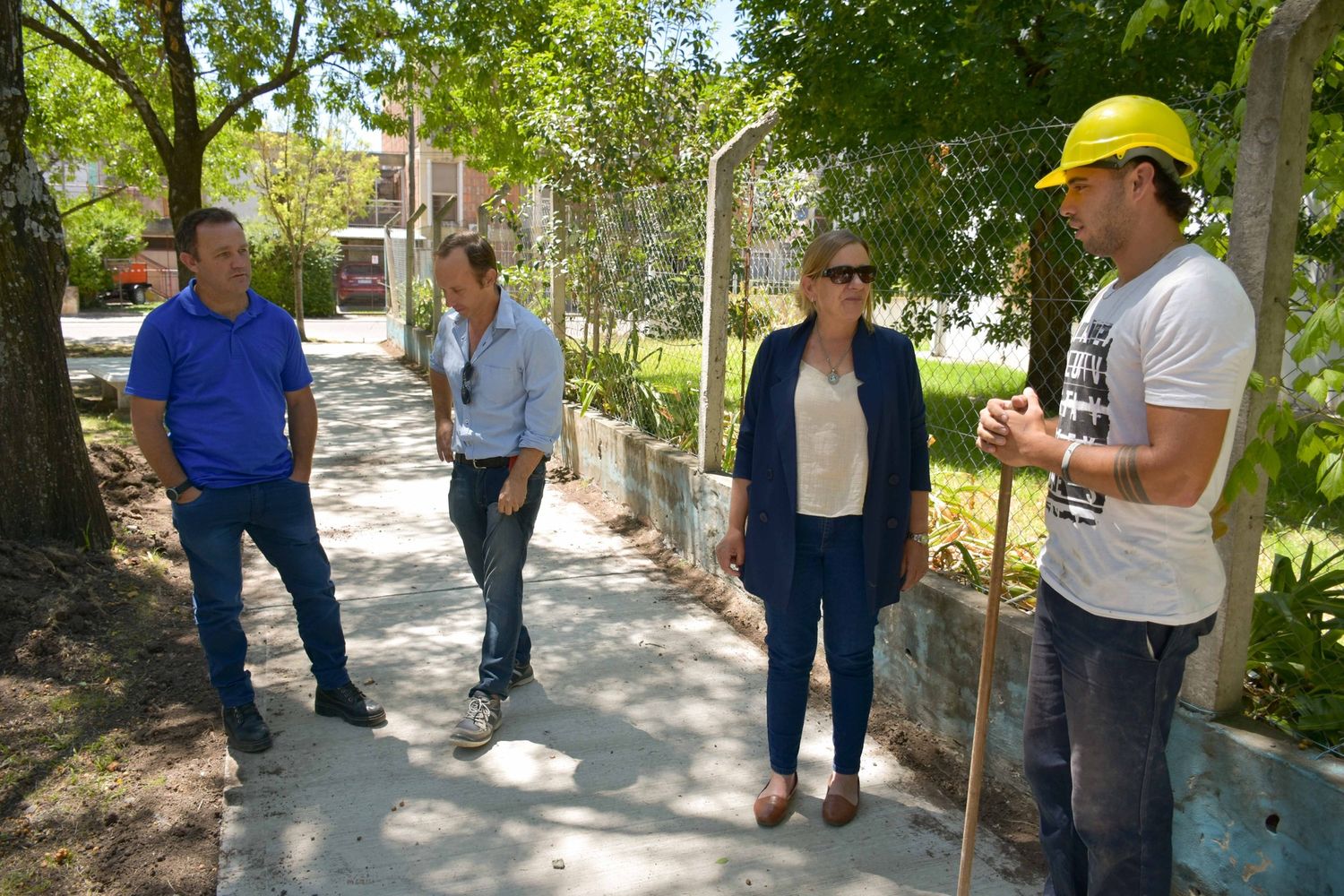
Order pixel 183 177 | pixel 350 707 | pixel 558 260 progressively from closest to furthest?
pixel 350 707 < pixel 558 260 < pixel 183 177

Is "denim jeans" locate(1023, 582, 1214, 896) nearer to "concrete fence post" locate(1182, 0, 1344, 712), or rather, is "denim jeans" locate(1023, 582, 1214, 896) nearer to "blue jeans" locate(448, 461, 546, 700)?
"concrete fence post" locate(1182, 0, 1344, 712)

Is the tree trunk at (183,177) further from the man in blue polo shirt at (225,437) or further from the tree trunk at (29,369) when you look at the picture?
the man in blue polo shirt at (225,437)

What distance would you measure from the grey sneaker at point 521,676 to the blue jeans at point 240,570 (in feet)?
2.28

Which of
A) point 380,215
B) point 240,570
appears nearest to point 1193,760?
point 240,570

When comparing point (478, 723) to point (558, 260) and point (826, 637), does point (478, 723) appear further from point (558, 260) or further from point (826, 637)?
point (558, 260)

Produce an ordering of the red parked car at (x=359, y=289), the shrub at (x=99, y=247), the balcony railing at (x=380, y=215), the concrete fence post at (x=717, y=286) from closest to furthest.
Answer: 1. the concrete fence post at (x=717, y=286)
2. the shrub at (x=99, y=247)
3. the red parked car at (x=359, y=289)
4. the balcony railing at (x=380, y=215)

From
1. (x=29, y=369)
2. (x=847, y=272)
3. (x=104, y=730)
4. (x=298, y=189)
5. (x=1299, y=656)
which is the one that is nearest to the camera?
(x=1299, y=656)

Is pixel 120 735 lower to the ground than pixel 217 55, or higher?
lower

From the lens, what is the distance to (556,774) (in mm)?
3689

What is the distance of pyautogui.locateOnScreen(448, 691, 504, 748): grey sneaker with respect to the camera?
3.83 metres

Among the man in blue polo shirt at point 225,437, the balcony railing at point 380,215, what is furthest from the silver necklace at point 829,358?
the balcony railing at point 380,215

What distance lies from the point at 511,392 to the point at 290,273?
30.0 m

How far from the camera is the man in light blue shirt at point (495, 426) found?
3873 mm

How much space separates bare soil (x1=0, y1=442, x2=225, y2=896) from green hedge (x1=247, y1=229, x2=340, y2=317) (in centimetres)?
2555
